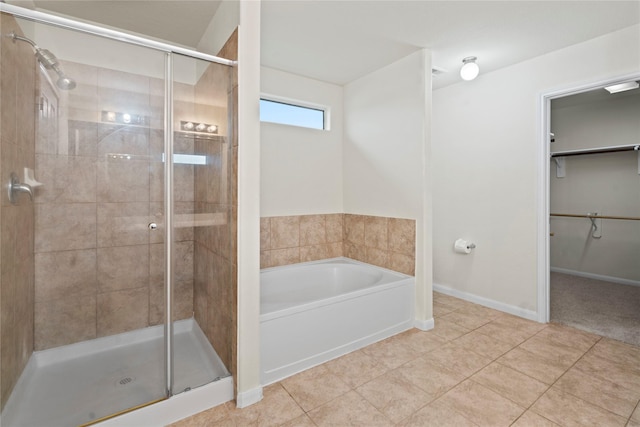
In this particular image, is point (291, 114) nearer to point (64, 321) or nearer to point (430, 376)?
point (64, 321)

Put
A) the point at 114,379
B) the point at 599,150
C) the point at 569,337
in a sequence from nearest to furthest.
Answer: the point at 114,379 → the point at 569,337 → the point at 599,150

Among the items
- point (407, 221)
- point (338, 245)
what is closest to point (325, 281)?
point (338, 245)

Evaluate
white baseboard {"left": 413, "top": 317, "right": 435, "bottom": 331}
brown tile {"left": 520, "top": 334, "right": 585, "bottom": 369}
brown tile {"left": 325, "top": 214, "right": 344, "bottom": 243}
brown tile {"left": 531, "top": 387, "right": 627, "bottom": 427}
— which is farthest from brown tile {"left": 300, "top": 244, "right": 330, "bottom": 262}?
brown tile {"left": 531, "top": 387, "right": 627, "bottom": 427}

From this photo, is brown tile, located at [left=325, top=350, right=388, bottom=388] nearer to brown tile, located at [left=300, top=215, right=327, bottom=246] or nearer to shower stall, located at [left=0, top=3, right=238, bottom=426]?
shower stall, located at [left=0, top=3, right=238, bottom=426]

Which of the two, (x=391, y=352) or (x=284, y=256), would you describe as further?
(x=284, y=256)

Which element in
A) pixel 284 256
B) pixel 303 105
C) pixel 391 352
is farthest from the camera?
pixel 303 105

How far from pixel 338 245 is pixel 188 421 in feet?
7.64

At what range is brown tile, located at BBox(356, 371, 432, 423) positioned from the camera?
1.74 m

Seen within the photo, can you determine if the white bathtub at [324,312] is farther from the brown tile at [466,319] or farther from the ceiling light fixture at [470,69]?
the ceiling light fixture at [470,69]

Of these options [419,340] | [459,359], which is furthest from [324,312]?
[459,359]

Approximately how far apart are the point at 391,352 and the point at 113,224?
221 cm

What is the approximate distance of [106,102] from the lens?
2.05 metres

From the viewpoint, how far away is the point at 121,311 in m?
2.12

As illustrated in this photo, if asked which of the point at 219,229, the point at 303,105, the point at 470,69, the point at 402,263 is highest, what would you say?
the point at 470,69
